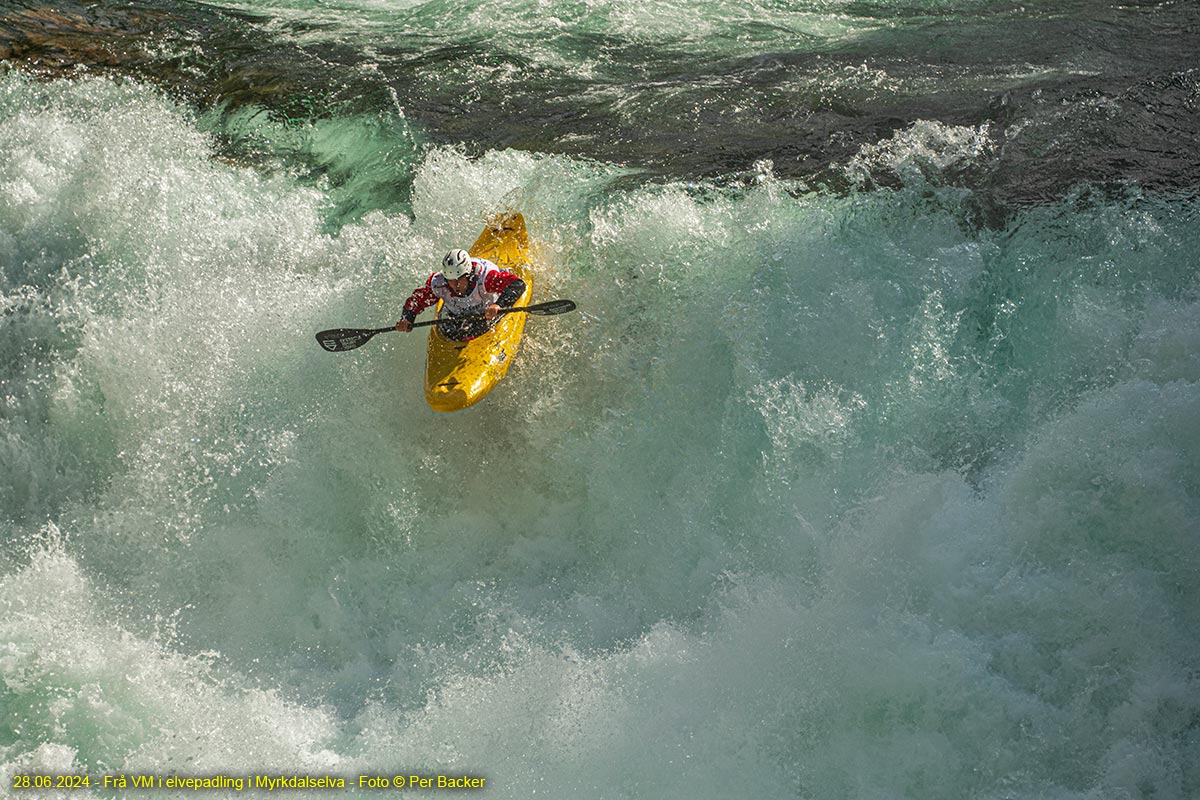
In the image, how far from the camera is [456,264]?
6.86 metres

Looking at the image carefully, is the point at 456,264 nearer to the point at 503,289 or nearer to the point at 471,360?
the point at 503,289

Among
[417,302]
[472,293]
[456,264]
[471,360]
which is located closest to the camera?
[456,264]

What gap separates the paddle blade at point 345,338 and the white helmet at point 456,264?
0.62m

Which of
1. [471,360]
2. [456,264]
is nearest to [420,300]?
[456,264]

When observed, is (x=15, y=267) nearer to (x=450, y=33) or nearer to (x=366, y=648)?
(x=366, y=648)

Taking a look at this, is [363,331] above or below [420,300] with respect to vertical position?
below

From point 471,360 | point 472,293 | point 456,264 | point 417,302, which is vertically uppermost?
point 456,264

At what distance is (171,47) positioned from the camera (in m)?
10.9

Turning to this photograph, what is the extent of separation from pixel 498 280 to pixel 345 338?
1099 mm

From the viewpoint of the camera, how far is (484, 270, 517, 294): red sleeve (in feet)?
23.4

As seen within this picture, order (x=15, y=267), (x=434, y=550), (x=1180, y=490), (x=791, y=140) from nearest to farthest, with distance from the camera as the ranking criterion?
(x=1180, y=490) → (x=434, y=550) → (x=15, y=267) → (x=791, y=140)

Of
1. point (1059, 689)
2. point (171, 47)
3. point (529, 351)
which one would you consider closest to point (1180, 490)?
point (1059, 689)

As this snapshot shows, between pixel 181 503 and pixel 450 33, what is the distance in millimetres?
6605

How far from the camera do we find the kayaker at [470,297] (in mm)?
7051
